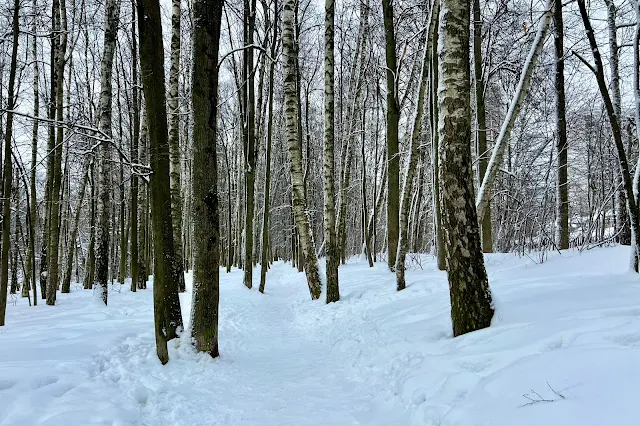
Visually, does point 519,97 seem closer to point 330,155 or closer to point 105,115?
point 330,155

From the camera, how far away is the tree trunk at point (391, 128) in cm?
946

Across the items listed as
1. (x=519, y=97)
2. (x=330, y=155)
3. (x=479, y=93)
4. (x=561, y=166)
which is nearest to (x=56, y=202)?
(x=330, y=155)

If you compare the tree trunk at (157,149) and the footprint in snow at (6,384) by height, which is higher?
the tree trunk at (157,149)

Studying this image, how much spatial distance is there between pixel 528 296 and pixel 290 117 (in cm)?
692

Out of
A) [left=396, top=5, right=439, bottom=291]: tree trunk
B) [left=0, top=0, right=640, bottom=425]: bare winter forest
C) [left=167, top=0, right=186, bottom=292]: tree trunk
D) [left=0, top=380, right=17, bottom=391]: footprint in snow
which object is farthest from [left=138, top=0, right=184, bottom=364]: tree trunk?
[left=167, top=0, right=186, bottom=292]: tree trunk

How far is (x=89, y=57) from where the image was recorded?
1675 centimetres

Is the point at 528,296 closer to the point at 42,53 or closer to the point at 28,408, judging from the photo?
the point at 28,408

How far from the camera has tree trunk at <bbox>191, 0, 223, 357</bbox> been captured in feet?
16.3

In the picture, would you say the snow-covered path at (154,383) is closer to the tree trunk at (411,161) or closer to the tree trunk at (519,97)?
the tree trunk at (411,161)

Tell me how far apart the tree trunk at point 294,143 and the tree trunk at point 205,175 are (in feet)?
13.6

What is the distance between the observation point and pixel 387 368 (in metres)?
4.32

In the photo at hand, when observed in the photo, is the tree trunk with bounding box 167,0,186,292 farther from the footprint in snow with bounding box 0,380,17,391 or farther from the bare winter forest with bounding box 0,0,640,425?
the footprint in snow with bounding box 0,380,17,391

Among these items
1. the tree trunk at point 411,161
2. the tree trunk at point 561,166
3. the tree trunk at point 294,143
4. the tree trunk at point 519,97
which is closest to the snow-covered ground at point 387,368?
the tree trunk at point 411,161

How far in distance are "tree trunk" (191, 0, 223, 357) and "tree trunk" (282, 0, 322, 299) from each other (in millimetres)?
4150
